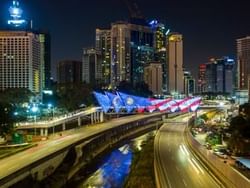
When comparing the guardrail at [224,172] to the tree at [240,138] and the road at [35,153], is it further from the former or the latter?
the road at [35,153]

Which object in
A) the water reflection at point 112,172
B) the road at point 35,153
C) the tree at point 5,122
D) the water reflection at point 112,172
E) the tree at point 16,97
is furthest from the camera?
the tree at point 16,97

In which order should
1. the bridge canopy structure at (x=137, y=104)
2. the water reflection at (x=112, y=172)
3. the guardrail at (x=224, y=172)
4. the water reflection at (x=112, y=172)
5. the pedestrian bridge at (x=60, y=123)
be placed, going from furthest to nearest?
the bridge canopy structure at (x=137, y=104) < the pedestrian bridge at (x=60, y=123) < the water reflection at (x=112, y=172) < the water reflection at (x=112, y=172) < the guardrail at (x=224, y=172)

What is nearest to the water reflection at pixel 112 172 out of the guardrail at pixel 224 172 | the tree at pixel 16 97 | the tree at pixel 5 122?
the guardrail at pixel 224 172

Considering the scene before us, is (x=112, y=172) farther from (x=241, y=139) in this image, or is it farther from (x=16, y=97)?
(x=16, y=97)

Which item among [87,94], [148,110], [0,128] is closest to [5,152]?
[0,128]

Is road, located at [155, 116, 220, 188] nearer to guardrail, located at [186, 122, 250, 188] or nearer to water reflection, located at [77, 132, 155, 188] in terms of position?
guardrail, located at [186, 122, 250, 188]

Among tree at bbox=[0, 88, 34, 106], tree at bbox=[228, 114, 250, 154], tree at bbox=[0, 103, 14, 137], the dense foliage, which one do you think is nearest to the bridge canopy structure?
tree at bbox=[0, 88, 34, 106]

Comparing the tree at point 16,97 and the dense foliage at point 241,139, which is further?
the tree at point 16,97

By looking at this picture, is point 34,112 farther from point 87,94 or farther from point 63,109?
point 87,94

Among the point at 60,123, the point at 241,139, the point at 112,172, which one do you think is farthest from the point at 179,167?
the point at 60,123
